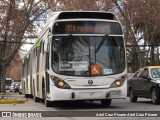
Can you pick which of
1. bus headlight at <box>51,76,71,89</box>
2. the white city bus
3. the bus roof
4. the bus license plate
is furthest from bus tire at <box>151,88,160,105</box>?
bus headlight at <box>51,76,71,89</box>

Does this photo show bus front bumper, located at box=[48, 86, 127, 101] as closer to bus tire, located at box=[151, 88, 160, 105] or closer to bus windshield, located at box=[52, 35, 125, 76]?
bus windshield, located at box=[52, 35, 125, 76]

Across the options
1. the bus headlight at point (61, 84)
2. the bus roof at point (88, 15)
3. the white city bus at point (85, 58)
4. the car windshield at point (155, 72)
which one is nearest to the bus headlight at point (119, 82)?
the white city bus at point (85, 58)

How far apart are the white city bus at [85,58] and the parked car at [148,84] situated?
2984 mm

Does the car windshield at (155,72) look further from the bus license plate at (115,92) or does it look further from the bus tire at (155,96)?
the bus license plate at (115,92)

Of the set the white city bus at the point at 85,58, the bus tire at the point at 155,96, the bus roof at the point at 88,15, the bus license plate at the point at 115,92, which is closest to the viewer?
the white city bus at the point at 85,58

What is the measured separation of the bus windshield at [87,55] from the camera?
1538 centimetres

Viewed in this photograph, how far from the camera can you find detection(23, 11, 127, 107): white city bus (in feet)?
50.1

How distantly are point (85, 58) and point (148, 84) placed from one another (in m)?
4.50

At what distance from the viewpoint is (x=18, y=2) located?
4669cm

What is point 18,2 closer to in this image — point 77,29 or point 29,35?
point 29,35

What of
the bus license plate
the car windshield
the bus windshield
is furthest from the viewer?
the car windshield

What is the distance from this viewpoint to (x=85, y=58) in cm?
1550

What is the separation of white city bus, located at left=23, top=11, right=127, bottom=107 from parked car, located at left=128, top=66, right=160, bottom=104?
117 inches

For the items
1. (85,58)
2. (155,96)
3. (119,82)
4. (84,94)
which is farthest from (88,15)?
(155,96)
